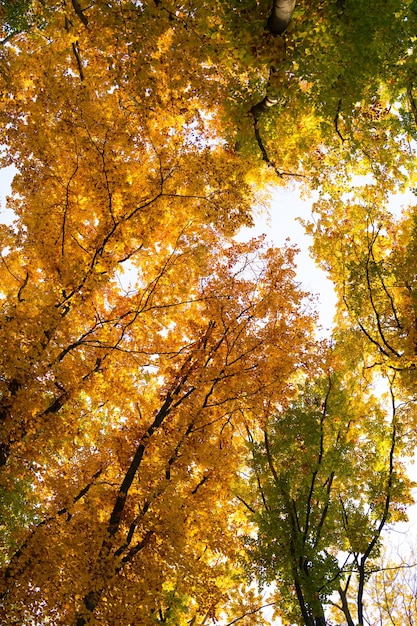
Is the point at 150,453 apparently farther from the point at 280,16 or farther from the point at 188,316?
the point at 280,16

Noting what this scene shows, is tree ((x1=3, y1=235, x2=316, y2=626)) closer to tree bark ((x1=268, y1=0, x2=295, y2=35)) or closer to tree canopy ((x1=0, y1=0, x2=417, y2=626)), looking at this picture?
tree canopy ((x1=0, y1=0, x2=417, y2=626))

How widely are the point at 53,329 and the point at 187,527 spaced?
13.7 ft

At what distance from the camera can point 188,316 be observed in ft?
29.2

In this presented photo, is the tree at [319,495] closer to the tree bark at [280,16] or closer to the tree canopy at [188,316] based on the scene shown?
the tree canopy at [188,316]

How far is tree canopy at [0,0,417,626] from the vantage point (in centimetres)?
556

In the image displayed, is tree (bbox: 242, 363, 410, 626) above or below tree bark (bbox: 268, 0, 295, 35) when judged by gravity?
below

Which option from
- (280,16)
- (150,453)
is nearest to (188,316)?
(150,453)

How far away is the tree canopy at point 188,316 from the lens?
5562 mm

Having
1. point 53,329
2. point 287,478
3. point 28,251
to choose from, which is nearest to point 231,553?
point 287,478

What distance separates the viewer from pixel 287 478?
717 cm

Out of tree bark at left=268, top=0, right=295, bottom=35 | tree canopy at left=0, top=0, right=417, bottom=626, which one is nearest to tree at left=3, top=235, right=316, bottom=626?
tree canopy at left=0, top=0, right=417, bottom=626

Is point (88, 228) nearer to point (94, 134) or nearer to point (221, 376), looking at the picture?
point (94, 134)

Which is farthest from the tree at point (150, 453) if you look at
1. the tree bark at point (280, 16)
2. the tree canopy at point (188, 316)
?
the tree bark at point (280, 16)

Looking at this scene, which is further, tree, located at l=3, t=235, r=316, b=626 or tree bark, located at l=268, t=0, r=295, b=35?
tree, located at l=3, t=235, r=316, b=626
